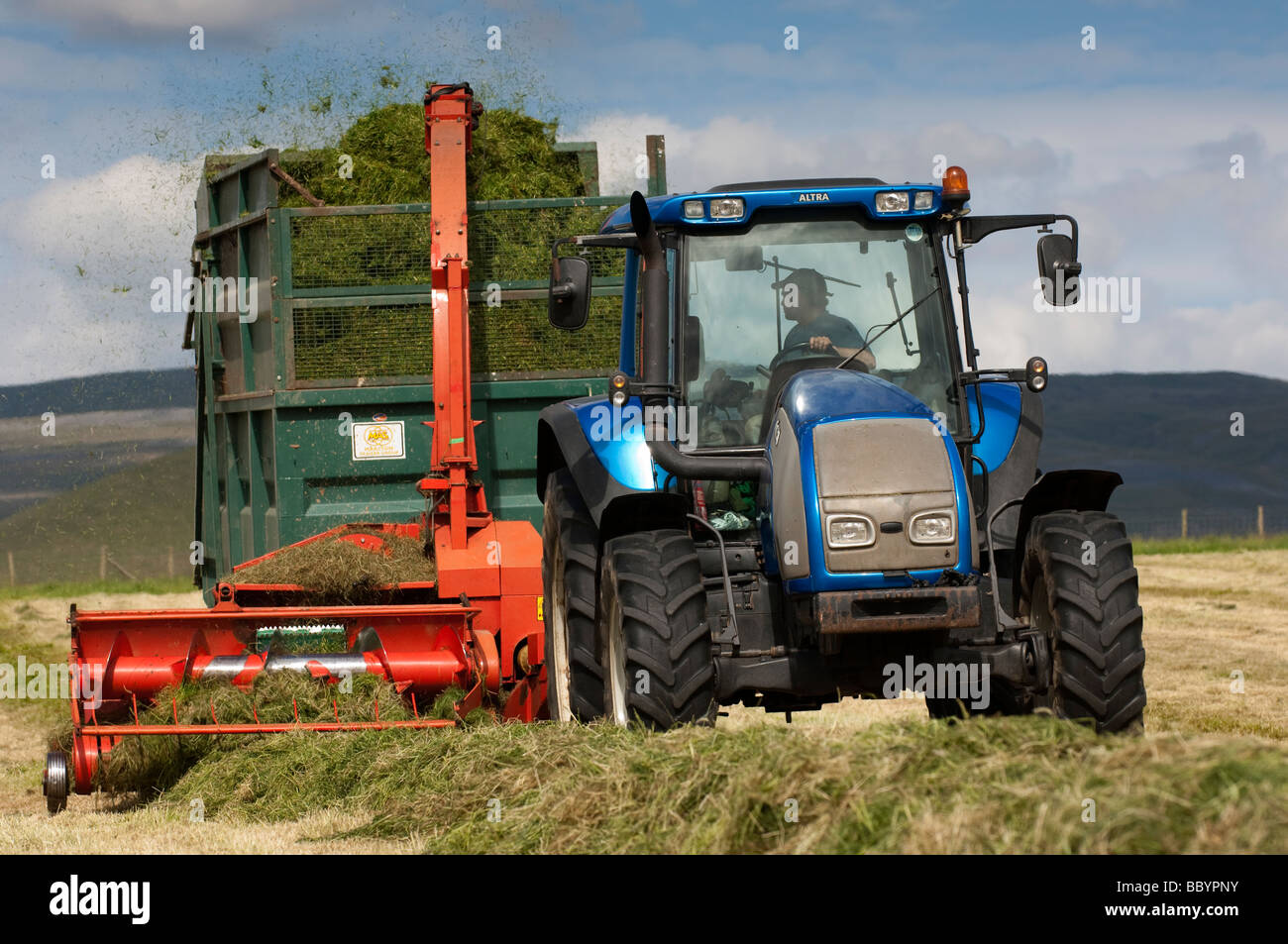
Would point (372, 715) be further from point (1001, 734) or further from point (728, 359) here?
point (1001, 734)

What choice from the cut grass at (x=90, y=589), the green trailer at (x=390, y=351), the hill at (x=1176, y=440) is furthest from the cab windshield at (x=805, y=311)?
the hill at (x=1176, y=440)

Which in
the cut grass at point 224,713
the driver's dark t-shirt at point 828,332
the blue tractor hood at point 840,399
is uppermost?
the driver's dark t-shirt at point 828,332

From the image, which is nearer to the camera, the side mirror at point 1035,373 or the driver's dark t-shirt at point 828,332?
the side mirror at point 1035,373

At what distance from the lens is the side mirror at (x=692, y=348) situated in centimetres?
614

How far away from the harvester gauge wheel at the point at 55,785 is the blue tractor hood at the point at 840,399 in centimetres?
343

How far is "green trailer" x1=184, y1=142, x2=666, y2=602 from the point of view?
8.77 m

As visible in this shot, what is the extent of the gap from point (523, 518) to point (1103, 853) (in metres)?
5.88

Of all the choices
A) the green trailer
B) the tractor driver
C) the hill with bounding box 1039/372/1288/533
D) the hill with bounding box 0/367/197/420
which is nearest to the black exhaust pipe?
the tractor driver

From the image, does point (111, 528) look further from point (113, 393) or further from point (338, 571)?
point (338, 571)

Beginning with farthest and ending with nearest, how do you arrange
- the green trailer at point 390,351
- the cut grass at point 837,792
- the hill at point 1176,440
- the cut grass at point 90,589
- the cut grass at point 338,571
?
the hill at point 1176,440, the cut grass at point 90,589, the green trailer at point 390,351, the cut grass at point 338,571, the cut grass at point 837,792

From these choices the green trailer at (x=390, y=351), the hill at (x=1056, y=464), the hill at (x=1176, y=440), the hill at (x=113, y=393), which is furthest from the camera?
the hill at (x=1176, y=440)

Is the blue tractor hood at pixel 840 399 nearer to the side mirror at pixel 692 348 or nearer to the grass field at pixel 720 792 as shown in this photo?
the side mirror at pixel 692 348

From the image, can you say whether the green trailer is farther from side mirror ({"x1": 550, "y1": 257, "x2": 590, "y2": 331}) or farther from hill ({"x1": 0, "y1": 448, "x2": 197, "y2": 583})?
hill ({"x1": 0, "y1": 448, "x2": 197, "y2": 583})

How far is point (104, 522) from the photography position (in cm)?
5106
